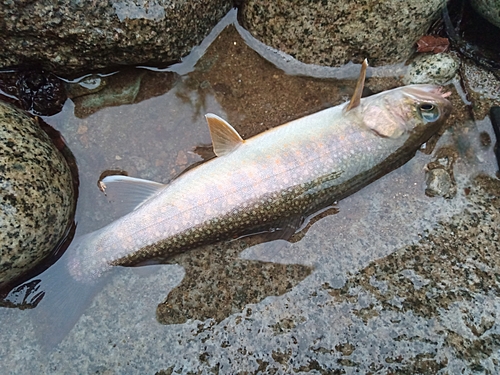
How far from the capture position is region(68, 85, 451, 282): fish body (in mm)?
3359

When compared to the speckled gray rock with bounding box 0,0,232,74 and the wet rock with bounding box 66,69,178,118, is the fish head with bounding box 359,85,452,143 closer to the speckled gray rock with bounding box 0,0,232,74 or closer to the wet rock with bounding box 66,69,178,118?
the speckled gray rock with bounding box 0,0,232,74

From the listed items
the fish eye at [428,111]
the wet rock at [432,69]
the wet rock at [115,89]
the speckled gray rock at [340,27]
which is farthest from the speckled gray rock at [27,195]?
the wet rock at [432,69]

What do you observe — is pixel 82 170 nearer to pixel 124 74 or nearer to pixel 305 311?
pixel 124 74

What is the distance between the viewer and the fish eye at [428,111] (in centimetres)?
352

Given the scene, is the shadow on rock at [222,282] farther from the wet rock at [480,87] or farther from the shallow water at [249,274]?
the wet rock at [480,87]

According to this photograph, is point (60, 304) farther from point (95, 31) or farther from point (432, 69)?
point (432, 69)

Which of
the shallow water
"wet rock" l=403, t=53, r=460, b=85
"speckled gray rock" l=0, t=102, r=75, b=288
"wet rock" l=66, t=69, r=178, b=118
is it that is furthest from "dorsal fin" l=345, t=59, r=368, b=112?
"speckled gray rock" l=0, t=102, r=75, b=288

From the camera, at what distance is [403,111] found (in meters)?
3.53

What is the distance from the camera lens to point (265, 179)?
133 inches

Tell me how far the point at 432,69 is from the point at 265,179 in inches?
76.5

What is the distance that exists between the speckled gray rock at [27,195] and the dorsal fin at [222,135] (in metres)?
1.25

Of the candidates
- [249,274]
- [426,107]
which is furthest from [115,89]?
[426,107]

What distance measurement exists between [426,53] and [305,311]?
262 cm

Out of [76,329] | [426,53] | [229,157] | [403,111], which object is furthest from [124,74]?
[426,53]
